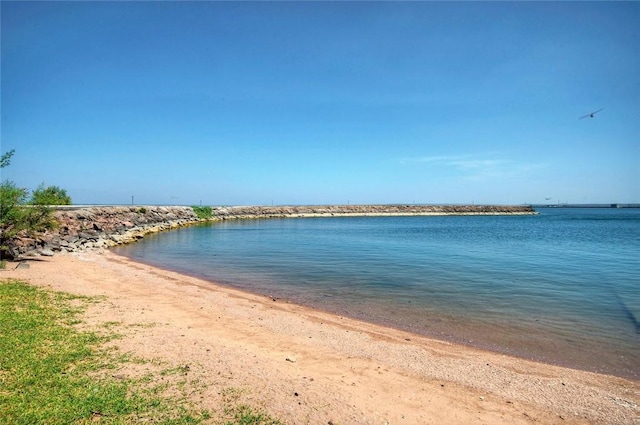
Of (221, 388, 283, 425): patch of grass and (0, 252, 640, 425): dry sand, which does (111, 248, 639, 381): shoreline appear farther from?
(221, 388, 283, 425): patch of grass

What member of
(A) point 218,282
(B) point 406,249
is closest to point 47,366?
(A) point 218,282

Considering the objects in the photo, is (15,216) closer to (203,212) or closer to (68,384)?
(68,384)

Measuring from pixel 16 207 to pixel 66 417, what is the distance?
17023mm

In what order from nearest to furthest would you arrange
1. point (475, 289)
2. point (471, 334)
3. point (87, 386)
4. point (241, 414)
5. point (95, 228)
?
point (241, 414)
point (87, 386)
point (471, 334)
point (475, 289)
point (95, 228)

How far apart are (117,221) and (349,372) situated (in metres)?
39.0

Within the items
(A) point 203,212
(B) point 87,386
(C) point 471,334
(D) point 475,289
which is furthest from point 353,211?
(B) point 87,386

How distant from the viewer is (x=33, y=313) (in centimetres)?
919

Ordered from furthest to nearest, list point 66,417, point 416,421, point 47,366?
point 47,366 → point 416,421 → point 66,417

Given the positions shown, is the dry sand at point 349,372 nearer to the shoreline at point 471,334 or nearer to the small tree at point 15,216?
the shoreline at point 471,334

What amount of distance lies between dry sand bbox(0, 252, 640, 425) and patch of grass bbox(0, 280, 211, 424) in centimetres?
59

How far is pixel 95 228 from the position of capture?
106ft

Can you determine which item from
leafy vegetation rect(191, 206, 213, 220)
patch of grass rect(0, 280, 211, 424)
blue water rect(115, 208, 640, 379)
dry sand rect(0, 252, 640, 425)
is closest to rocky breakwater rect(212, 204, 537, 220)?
leafy vegetation rect(191, 206, 213, 220)

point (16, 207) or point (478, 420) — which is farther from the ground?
point (16, 207)

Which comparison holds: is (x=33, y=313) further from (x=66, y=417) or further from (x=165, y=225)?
(x=165, y=225)
